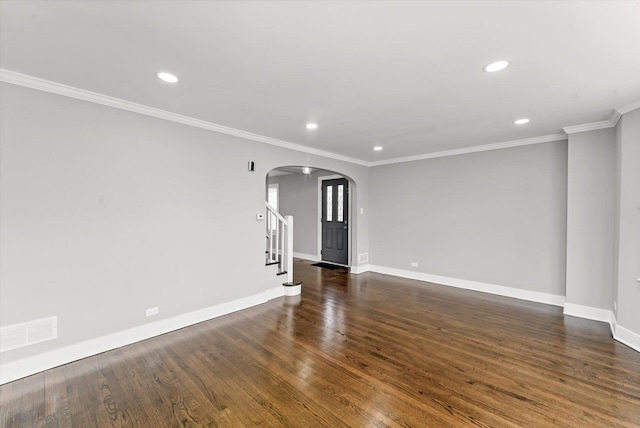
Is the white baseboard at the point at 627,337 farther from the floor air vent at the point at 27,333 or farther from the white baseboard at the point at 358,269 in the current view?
the floor air vent at the point at 27,333

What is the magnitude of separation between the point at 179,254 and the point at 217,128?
177 centimetres

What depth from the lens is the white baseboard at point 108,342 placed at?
8.13ft

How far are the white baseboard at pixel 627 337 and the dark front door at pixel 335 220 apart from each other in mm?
4730

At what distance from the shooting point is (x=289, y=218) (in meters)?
5.07

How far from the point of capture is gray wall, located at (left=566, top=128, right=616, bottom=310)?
12.3 feet

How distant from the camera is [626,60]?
2188 mm

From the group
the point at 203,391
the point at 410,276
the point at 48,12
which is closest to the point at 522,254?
the point at 410,276

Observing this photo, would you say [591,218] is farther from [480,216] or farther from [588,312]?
[480,216]

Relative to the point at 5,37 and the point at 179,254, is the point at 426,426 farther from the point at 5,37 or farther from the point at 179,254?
the point at 5,37

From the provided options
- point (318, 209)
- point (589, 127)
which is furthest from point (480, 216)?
point (318, 209)

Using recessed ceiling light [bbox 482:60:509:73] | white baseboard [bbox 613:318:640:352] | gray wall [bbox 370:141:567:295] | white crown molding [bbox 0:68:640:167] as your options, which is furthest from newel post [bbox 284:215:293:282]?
white baseboard [bbox 613:318:640:352]

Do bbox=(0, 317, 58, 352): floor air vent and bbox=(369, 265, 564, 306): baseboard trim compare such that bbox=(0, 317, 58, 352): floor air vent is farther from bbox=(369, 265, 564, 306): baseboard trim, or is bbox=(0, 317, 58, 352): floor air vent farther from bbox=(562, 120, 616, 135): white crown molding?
bbox=(562, 120, 616, 135): white crown molding

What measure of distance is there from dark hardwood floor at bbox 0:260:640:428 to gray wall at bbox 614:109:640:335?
1.45 feet

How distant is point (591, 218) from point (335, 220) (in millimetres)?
4873
